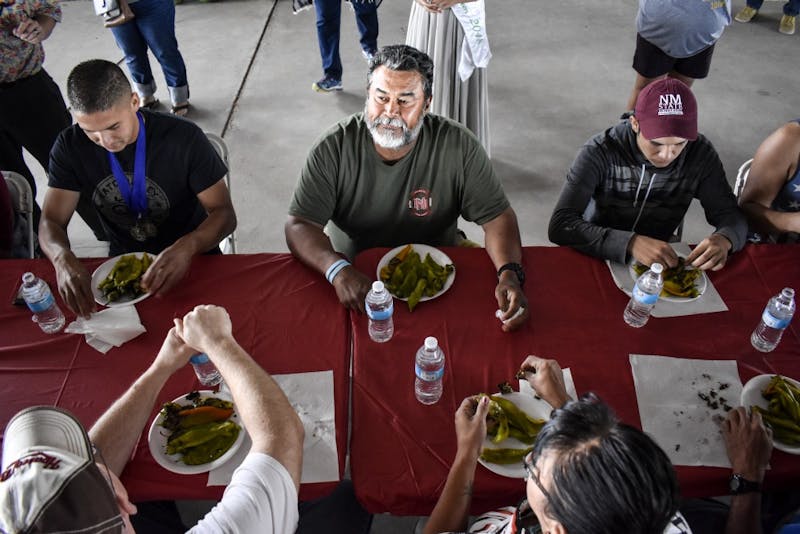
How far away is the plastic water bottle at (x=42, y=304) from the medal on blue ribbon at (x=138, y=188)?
2.11ft

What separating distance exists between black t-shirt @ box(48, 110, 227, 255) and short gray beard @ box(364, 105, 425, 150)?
814 mm

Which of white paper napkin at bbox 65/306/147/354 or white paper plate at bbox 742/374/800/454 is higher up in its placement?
white paper napkin at bbox 65/306/147/354

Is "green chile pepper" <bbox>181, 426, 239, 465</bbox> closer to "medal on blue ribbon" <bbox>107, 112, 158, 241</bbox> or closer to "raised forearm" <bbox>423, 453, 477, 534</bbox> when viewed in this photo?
"raised forearm" <bbox>423, 453, 477, 534</bbox>

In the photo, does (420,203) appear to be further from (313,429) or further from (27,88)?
(27,88)

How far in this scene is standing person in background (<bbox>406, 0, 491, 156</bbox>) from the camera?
3.65 meters

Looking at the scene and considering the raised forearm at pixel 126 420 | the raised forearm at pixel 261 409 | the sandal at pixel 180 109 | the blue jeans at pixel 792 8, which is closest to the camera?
the raised forearm at pixel 261 409

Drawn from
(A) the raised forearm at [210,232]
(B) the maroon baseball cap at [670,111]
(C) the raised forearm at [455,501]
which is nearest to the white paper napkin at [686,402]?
(C) the raised forearm at [455,501]

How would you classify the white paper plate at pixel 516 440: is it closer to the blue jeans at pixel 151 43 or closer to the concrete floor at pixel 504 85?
the concrete floor at pixel 504 85

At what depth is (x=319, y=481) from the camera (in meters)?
1.73

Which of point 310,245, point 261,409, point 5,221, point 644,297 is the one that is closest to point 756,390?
point 644,297

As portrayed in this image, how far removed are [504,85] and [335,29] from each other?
1746mm

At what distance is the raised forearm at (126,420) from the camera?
1.71m

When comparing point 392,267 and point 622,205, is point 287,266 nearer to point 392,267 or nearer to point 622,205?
point 392,267

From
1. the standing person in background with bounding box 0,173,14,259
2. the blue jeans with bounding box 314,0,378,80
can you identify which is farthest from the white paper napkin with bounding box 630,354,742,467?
the blue jeans with bounding box 314,0,378,80
